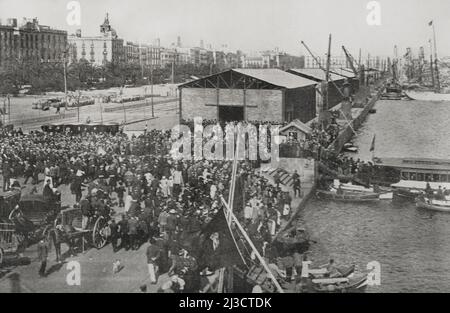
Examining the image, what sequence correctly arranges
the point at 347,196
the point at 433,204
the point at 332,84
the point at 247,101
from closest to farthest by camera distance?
the point at 433,204
the point at 347,196
the point at 247,101
the point at 332,84

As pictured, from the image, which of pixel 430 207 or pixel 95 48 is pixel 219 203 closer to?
pixel 430 207

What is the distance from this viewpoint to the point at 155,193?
46.6 feet

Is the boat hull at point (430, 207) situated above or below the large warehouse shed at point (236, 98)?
below

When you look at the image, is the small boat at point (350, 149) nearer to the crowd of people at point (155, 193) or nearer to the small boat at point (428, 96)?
the crowd of people at point (155, 193)

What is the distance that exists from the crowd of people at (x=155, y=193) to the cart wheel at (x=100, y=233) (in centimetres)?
22

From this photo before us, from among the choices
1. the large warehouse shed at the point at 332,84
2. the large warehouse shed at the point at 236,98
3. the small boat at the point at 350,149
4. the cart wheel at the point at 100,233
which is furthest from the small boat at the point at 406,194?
the large warehouse shed at the point at 332,84

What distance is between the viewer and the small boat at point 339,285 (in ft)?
35.2

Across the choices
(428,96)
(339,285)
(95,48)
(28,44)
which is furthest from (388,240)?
(428,96)

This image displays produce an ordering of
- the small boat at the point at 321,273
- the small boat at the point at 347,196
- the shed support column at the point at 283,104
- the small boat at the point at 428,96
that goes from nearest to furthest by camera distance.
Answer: the small boat at the point at 321,273 < the small boat at the point at 347,196 < the shed support column at the point at 283,104 < the small boat at the point at 428,96

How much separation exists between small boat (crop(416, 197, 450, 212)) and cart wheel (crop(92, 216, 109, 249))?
1261cm

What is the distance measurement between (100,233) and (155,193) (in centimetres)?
270

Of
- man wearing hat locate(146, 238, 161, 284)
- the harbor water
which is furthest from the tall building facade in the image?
man wearing hat locate(146, 238, 161, 284)
